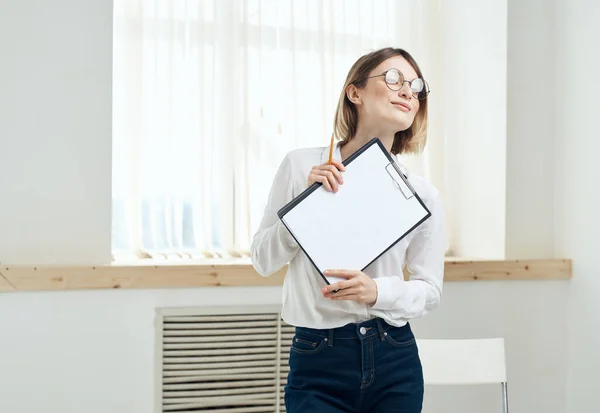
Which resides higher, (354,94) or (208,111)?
(208,111)

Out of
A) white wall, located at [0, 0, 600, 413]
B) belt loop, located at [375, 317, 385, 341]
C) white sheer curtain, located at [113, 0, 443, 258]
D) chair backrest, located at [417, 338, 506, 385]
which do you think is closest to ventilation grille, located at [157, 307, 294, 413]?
white wall, located at [0, 0, 600, 413]

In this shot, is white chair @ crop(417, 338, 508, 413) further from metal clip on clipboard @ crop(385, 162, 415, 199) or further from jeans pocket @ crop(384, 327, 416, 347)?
metal clip on clipboard @ crop(385, 162, 415, 199)

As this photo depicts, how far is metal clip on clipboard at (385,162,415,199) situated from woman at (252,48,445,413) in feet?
0.37

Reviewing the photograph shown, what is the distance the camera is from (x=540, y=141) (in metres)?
2.82

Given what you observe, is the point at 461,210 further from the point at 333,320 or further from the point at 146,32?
the point at 333,320

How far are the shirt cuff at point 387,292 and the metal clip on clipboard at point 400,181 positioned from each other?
0.57ft

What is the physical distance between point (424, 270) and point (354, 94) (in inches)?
16.3

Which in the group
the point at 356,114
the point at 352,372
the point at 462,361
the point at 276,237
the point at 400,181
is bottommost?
the point at 462,361

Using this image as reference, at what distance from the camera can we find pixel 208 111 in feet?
8.89

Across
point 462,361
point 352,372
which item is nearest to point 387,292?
point 352,372

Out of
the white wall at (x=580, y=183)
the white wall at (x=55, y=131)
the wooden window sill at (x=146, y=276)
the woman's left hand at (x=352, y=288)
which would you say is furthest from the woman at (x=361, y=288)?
the white wall at (x=580, y=183)

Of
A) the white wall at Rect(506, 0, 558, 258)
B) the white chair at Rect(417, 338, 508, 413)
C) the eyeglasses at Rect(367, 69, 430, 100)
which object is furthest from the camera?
the white wall at Rect(506, 0, 558, 258)

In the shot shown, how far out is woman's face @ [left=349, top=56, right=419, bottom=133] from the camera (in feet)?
4.42

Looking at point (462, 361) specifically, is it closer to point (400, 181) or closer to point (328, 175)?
point (400, 181)
